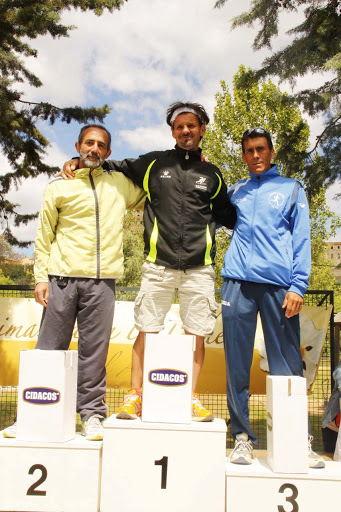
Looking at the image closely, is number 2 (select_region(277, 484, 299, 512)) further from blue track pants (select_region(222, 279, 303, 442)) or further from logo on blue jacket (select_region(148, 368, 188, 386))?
logo on blue jacket (select_region(148, 368, 188, 386))

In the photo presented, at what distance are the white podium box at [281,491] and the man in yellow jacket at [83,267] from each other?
3.08 feet

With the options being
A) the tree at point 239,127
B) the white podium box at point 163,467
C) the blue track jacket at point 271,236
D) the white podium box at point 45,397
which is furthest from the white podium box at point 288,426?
the tree at point 239,127

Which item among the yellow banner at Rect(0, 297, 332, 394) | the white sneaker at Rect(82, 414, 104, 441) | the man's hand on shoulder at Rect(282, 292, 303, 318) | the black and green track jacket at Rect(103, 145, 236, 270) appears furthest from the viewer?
the yellow banner at Rect(0, 297, 332, 394)

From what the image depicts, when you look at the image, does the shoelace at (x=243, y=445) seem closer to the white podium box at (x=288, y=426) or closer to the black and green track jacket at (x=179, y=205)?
the white podium box at (x=288, y=426)

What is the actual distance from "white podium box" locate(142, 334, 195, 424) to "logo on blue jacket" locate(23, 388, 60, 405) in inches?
20.4

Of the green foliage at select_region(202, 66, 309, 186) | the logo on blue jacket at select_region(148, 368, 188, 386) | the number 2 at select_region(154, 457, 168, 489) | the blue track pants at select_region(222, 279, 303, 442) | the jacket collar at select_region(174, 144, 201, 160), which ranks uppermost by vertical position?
the green foliage at select_region(202, 66, 309, 186)

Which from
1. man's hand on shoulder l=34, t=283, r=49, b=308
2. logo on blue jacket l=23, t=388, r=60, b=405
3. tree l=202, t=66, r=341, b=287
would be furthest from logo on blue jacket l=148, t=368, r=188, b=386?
tree l=202, t=66, r=341, b=287

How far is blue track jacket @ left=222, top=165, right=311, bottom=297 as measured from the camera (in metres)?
2.86

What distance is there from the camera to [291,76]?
5.05 m

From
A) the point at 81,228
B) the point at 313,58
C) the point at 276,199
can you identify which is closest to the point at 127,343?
the point at 81,228

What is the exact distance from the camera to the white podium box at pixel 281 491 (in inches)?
91.3

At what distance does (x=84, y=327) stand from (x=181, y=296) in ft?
2.27

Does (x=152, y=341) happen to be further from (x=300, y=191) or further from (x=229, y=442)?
(x=229, y=442)

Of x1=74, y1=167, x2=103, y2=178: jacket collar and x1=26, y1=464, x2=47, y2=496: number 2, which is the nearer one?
x1=26, y1=464, x2=47, y2=496: number 2
